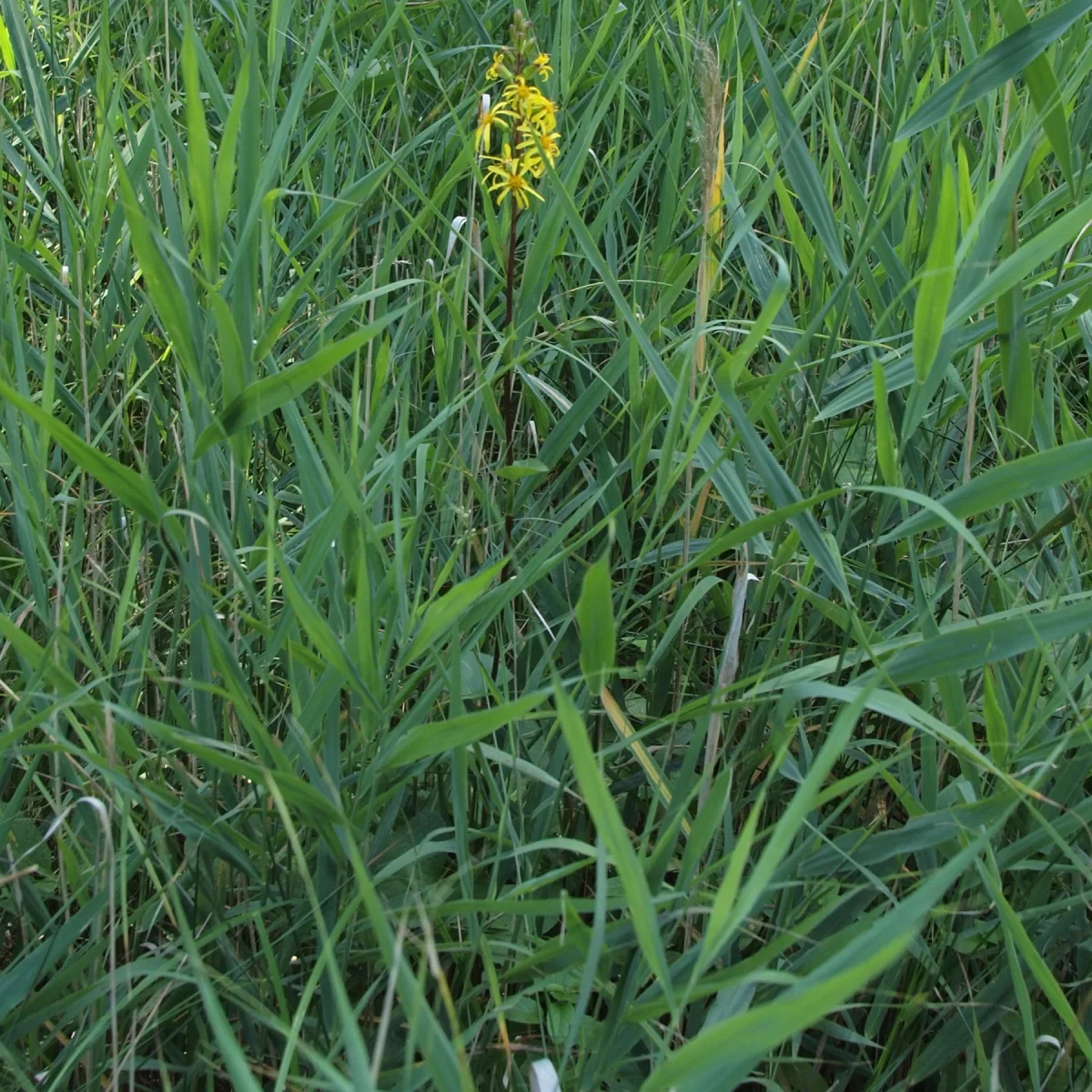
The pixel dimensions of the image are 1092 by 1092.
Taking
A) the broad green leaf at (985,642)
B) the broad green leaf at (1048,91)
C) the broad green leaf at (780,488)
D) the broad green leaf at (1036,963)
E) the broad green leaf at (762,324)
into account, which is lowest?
the broad green leaf at (1036,963)

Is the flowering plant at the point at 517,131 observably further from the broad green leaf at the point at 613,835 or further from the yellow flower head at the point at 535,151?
the broad green leaf at the point at 613,835

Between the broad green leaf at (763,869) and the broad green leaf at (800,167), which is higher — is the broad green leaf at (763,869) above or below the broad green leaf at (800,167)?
below

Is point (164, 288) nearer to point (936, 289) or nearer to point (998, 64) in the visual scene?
point (936, 289)

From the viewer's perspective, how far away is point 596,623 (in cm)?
72

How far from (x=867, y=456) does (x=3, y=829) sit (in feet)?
3.18

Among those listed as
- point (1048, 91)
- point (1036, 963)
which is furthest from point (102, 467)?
point (1048, 91)

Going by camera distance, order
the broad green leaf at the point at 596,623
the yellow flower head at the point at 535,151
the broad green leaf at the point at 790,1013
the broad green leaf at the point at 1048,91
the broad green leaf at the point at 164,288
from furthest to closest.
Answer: the yellow flower head at the point at 535,151 → the broad green leaf at the point at 1048,91 → the broad green leaf at the point at 164,288 → the broad green leaf at the point at 596,623 → the broad green leaf at the point at 790,1013

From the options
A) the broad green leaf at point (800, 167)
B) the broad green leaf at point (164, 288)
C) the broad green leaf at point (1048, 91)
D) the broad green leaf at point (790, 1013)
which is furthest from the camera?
the broad green leaf at point (800, 167)

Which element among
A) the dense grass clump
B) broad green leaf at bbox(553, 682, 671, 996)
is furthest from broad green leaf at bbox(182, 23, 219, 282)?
broad green leaf at bbox(553, 682, 671, 996)

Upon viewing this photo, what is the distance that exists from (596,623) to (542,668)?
364 mm

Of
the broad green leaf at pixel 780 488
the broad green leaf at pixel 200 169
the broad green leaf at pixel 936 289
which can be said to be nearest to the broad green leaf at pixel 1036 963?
the broad green leaf at pixel 780 488

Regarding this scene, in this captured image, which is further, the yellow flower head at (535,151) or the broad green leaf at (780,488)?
the yellow flower head at (535,151)

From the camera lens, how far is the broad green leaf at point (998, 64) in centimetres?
90

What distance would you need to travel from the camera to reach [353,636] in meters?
0.82
